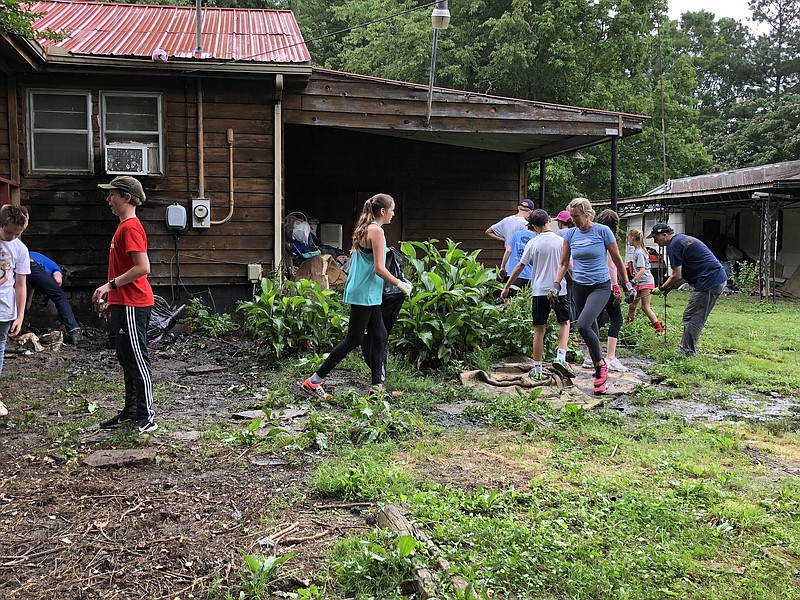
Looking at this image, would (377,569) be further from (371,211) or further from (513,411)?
(371,211)

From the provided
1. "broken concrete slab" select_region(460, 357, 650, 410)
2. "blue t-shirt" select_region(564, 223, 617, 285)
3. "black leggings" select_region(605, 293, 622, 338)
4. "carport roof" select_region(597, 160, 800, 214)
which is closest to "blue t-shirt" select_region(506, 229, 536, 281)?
"black leggings" select_region(605, 293, 622, 338)

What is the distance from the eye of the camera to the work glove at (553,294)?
7.01m

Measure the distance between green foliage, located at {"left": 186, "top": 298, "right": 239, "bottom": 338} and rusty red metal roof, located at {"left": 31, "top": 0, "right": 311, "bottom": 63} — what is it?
342 cm

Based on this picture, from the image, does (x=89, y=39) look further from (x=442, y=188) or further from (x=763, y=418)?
(x=763, y=418)

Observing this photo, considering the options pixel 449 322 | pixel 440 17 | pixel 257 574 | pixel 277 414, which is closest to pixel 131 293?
pixel 277 414

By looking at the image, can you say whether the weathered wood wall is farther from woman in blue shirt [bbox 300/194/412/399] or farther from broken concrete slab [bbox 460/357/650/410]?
woman in blue shirt [bbox 300/194/412/399]

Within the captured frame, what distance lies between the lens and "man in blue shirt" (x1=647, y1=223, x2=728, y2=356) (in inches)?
330

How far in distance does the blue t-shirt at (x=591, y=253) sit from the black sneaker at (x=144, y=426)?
13.5 ft

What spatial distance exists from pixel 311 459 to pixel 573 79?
23462 millimetres

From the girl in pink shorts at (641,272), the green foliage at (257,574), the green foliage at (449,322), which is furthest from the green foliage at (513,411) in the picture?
the girl in pink shorts at (641,272)

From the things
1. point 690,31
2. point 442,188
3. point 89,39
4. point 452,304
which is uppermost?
point 690,31

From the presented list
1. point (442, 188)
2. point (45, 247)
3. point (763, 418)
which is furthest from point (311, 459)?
point (442, 188)

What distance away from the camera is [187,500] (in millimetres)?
3828

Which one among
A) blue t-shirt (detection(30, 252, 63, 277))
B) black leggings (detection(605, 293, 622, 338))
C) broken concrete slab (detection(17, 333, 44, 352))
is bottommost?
broken concrete slab (detection(17, 333, 44, 352))
